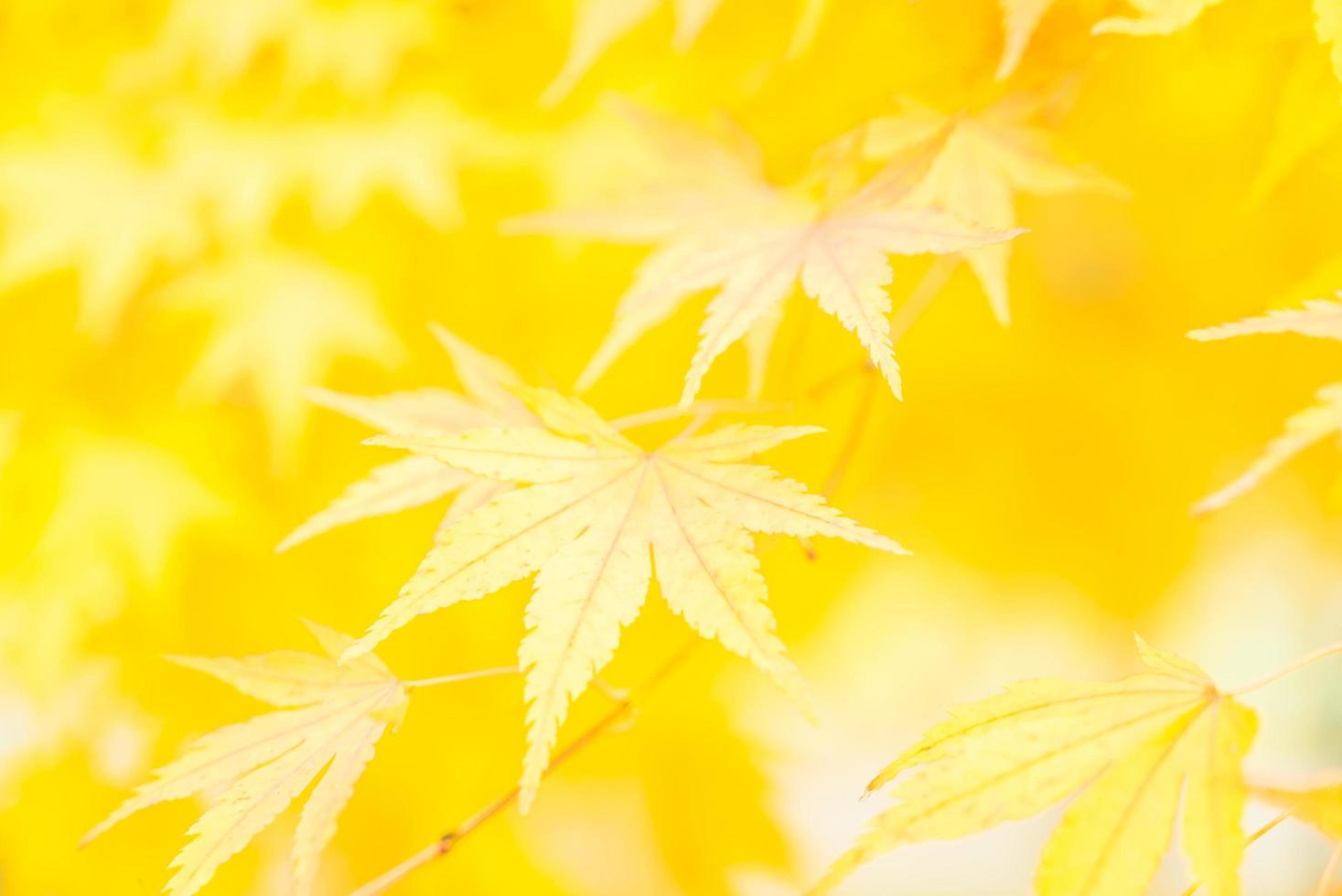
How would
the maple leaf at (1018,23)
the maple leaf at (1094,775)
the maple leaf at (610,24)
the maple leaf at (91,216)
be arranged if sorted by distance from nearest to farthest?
the maple leaf at (1094,775), the maple leaf at (1018,23), the maple leaf at (610,24), the maple leaf at (91,216)

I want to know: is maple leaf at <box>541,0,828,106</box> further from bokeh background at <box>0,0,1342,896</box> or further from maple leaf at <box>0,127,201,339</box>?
maple leaf at <box>0,127,201,339</box>

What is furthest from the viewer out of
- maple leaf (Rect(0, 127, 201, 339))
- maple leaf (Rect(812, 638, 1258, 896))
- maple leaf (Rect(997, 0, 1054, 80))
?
maple leaf (Rect(0, 127, 201, 339))

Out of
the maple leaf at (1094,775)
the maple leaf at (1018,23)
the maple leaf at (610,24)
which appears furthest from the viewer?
the maple leaf at (610,24)

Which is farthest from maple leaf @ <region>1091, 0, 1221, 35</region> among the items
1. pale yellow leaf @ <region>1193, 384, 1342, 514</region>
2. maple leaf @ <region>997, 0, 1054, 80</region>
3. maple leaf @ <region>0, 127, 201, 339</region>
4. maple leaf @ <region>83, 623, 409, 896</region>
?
maple leaf @ <region>0, 127, 201, 339</region>

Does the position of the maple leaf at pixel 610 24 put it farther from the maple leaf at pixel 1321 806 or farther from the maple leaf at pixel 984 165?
the maple leaf at pixel 1321 806

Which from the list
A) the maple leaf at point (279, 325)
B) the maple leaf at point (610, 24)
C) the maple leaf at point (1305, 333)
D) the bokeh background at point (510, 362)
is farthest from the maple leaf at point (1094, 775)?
the maple leaf at point (279, 325)

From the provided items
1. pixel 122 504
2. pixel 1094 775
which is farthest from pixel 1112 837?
pixel 122 504

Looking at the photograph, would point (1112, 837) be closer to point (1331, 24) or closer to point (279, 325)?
point (1331, 24)

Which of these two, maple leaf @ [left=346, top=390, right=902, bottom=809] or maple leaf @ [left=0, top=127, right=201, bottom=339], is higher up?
maple leaf @ [left=0, top=127, right=201, bottom=339]
